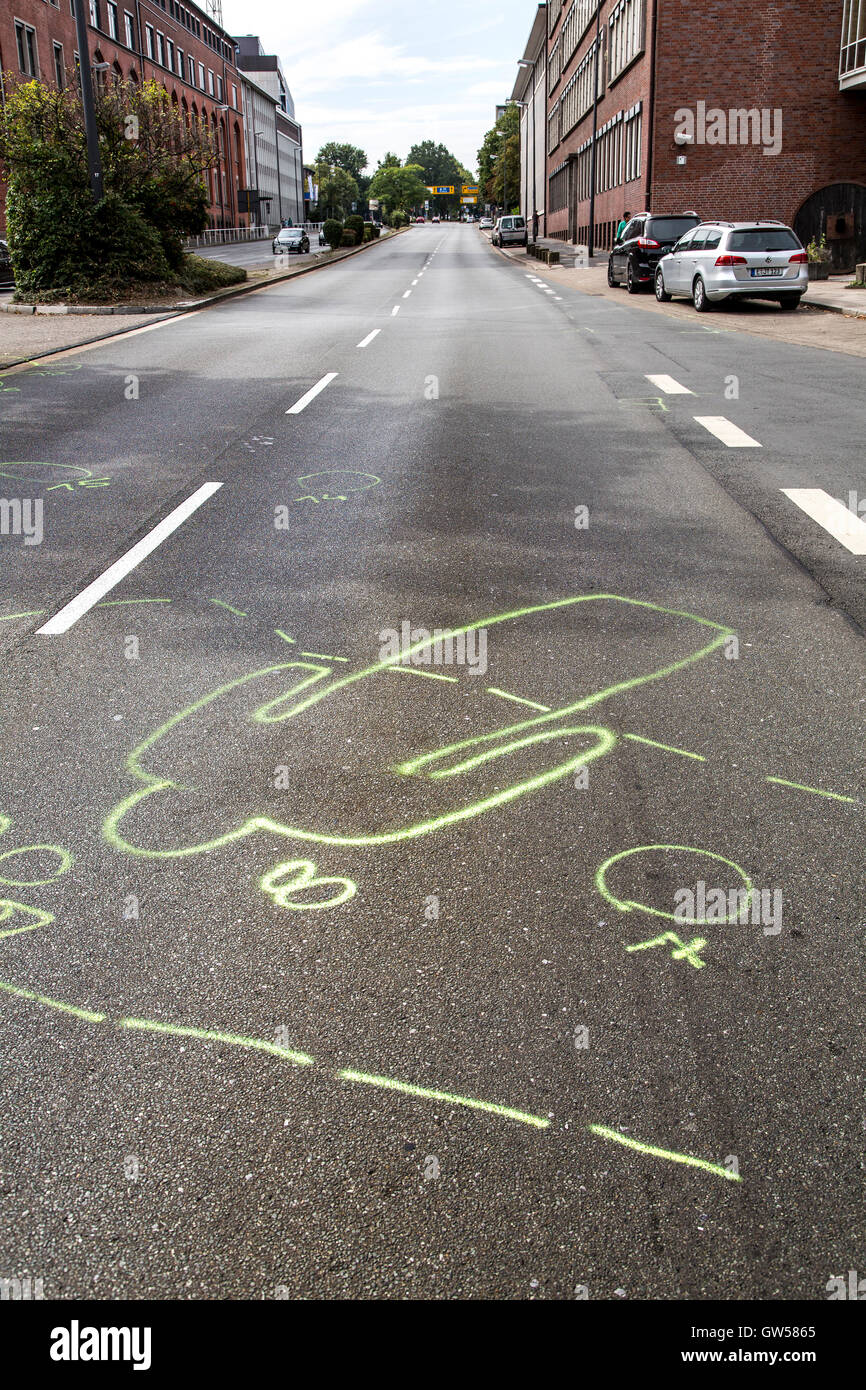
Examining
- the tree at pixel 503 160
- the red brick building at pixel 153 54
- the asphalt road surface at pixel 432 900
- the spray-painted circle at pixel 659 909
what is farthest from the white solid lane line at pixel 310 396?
the tree at pixel 503 160

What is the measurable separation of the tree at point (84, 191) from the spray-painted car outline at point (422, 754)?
24.3m

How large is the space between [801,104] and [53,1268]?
→ 44172 millimetres

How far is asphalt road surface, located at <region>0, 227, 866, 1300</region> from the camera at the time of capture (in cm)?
226

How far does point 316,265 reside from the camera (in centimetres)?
5006

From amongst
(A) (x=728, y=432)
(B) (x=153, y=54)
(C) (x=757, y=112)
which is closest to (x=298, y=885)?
(A) (x=728, y=432)

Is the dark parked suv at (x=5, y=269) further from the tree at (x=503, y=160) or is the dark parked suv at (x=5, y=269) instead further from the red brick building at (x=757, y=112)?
the tree at (x=503, y=160)

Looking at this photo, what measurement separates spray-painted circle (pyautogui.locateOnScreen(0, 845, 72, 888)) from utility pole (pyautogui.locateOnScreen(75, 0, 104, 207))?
25.7 m

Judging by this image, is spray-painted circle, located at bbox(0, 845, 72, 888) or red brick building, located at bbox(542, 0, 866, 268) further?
red brick building, located at bbox(542, 0, 866, 268)

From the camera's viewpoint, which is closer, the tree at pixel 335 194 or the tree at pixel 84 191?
the tree at pixel 84 191

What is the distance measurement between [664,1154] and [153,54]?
91473 millimetres

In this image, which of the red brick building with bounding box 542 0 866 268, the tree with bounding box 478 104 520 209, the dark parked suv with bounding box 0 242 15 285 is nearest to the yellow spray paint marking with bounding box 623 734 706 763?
the dark parked suv with bounding box 0 242 15 285

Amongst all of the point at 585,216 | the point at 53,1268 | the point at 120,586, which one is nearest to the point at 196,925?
the point at 53,1268

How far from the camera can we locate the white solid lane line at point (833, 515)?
23.0ft

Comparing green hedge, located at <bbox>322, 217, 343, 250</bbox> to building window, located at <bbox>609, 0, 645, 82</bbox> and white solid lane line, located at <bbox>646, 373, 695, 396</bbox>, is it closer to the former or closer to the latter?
building window, located at <bbox>609, 0, 645, 82</bbox>
